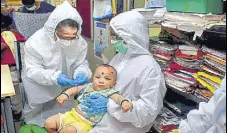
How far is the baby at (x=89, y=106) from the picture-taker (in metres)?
1.99

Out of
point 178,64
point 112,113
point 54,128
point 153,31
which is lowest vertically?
point 54,128

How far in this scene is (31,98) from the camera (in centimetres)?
248

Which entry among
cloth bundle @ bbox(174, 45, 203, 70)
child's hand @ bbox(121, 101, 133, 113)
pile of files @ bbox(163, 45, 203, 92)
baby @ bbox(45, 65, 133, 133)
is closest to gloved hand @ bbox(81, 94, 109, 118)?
baby @ bbox(45, 65, 133, 133)

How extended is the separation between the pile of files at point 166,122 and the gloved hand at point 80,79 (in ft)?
2.06

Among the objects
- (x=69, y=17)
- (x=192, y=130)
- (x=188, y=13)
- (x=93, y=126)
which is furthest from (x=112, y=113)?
(x=69, y=17)

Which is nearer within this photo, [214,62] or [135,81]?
[214,62]

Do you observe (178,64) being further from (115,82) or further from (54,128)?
(54,128)

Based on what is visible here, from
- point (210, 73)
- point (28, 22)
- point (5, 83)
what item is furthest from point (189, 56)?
point (28, 22)

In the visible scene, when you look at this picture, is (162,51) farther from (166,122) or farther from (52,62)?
(52,62)

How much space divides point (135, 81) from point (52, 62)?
82 centimetres

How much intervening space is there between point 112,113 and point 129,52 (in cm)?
42

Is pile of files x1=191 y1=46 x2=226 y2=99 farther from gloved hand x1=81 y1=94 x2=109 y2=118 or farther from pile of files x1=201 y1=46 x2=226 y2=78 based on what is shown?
gloved hand x1=81 y1=94 x2=109 y2=118

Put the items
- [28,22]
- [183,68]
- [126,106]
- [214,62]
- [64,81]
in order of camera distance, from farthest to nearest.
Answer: [28,22] → [64,81] → [183,68] → [126,106] → [214,62]

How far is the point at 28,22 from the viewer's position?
2689 mm
